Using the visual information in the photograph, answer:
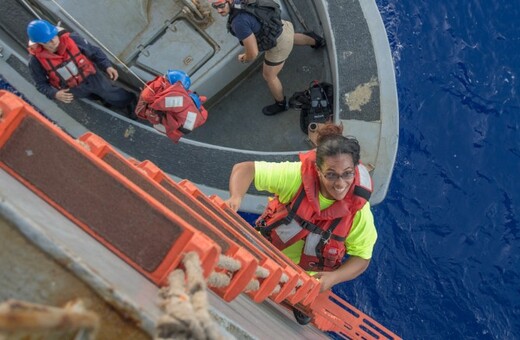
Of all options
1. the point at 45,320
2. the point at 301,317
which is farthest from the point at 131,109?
the point at 45,320

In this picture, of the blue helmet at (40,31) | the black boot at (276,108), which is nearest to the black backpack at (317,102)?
the black boot at (276,108)

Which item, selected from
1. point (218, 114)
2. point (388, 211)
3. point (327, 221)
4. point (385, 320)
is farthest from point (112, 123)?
point (385, 320)

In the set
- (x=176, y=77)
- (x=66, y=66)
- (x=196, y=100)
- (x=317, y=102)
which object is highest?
(x=66, y=66)

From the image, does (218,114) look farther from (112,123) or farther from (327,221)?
(327,221)

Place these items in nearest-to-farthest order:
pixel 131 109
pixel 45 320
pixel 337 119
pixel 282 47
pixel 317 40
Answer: pixel 45 320 < pixel 337 119 < pixel 282 47 < pixel 131 109 < pixel 317 40

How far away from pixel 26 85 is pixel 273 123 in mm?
2544

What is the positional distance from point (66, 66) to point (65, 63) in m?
0.03

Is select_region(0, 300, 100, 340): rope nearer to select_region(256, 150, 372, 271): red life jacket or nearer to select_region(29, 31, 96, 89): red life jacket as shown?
select_region(256, 150, 372, 271): red life jacket

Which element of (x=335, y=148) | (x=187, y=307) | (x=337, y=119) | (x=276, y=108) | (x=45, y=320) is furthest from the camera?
(x=276, y=108)

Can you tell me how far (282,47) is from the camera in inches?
198

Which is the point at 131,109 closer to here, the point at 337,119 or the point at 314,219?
the point at 337,119

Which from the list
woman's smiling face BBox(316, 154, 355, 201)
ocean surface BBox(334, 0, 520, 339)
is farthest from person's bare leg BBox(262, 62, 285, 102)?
woman's smiling face BBox(316, 154, 355, 201)

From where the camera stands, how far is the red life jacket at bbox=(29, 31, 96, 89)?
430 centimetres

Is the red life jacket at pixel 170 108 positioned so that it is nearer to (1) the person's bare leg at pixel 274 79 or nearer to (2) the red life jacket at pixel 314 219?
(1) the person's bare leg at pixel 274 79
